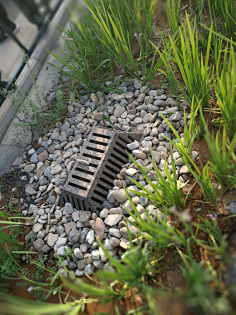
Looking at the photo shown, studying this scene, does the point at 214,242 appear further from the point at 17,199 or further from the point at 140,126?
the point at 17,199

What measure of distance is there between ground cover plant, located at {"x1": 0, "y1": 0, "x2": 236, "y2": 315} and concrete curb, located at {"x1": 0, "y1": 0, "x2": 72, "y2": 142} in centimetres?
44

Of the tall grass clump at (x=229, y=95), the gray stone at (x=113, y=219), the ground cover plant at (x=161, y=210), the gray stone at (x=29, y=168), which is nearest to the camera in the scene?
the ground cover plant at (x=161, y=210)

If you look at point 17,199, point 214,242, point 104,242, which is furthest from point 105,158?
point 214,242

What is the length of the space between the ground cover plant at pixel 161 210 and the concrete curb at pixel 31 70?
437mm

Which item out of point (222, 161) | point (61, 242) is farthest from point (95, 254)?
point (222, 161)

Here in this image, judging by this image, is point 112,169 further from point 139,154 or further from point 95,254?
point 95,254

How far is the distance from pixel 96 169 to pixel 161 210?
1.91 ft

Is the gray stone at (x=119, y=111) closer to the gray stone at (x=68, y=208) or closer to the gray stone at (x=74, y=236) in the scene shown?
the gray stone at (x=68, y=208)

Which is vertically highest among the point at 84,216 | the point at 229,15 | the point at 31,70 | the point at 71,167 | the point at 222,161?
the point at 229,15

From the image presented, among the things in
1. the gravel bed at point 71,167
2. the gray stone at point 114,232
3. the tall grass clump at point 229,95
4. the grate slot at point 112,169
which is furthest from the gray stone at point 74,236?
the tall grass clump at point 229,95

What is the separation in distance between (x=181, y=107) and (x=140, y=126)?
0.33 m

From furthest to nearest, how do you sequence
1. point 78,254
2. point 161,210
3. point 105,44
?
point 105,44, point 78,254, point 161,210

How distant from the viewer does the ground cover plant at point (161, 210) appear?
121 cm

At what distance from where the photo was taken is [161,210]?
1651 mm
